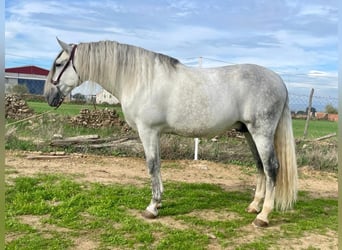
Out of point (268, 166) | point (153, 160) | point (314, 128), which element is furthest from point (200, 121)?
point (314, 128)

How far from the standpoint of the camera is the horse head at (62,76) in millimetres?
3596

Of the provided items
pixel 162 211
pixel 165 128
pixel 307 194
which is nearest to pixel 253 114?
pixel 165 128

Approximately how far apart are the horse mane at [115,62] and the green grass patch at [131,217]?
1.47m

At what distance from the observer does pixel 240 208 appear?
160 inches

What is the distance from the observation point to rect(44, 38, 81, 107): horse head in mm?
3596

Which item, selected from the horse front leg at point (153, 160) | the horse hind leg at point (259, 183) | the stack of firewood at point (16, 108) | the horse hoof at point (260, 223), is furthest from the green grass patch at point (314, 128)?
the stack of firewood at point (16, 108)

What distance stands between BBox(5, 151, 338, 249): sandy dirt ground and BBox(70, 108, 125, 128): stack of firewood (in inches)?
73.2

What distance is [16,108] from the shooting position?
9859 mm

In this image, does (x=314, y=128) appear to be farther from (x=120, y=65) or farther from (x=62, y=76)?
(x=62, y=76)

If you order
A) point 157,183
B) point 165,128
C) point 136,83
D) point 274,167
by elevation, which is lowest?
point 157,183

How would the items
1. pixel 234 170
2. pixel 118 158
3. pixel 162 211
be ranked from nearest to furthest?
pixel 162 211
pixel 234 170
pixel 118 158

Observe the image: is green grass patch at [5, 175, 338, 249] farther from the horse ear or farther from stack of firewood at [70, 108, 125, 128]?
stack of firewood at [70, 108, 125, 128]

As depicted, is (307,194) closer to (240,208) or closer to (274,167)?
(240,208)

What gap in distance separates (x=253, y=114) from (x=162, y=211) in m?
1.51
